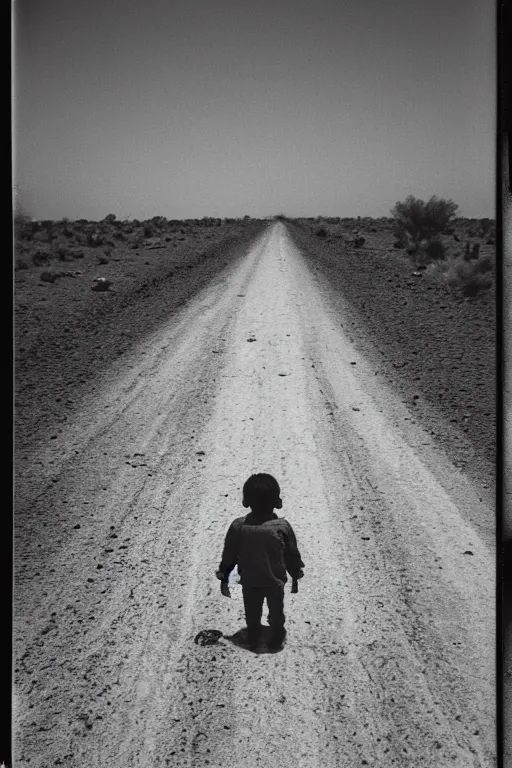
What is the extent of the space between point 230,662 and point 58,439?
11.3 ft

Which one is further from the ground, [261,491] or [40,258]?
[40,258]

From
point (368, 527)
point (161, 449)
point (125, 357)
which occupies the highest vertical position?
point (125, 357)

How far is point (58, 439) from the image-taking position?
612cm

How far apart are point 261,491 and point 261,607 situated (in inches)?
28.2

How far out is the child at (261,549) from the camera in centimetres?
329

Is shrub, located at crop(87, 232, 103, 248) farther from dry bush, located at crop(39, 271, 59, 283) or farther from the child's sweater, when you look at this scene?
the child's sweater

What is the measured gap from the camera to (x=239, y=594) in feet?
12.7

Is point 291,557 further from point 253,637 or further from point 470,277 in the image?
point 470,277

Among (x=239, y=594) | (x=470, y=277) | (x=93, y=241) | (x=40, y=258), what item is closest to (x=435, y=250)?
(x=470, y=277)

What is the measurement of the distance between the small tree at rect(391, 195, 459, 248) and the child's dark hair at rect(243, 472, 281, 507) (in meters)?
15.7

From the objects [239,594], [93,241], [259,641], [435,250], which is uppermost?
[93,241]

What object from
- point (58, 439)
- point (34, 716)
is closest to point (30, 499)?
point (58, 439)
